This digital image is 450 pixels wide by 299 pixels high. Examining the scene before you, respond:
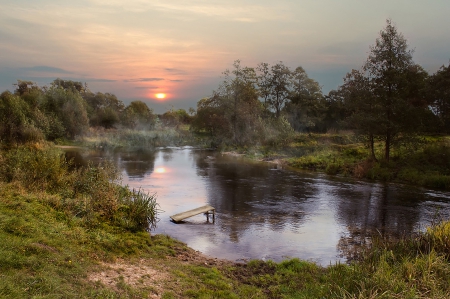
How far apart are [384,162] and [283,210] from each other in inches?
652

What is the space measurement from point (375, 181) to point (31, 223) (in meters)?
26.6

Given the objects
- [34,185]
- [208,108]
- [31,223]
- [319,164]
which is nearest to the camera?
[31,223]

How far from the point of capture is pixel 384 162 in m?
32.4

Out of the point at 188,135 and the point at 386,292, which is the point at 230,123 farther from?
the point at 386,292

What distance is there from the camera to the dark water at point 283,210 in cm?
1429

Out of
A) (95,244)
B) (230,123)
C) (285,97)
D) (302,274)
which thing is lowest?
(302,274)

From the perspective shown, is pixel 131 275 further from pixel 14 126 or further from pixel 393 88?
pixel 14 126

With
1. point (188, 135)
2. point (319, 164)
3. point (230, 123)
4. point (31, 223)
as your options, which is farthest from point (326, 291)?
point (188, 135)

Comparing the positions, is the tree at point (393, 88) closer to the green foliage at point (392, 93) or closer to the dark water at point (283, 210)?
the green foliage at point (392, 93)

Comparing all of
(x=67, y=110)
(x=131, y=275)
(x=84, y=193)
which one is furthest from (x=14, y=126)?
(x=131, y=275)

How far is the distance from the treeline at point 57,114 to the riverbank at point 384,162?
27.7 metres

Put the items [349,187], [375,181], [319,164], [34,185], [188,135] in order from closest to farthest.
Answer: [34,185] → [349,187] → [375,181] → [319,164] → [188,135]

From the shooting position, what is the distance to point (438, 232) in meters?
10.7

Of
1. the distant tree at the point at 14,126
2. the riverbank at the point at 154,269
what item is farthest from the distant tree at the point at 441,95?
the distant tree at the point at 14,126
